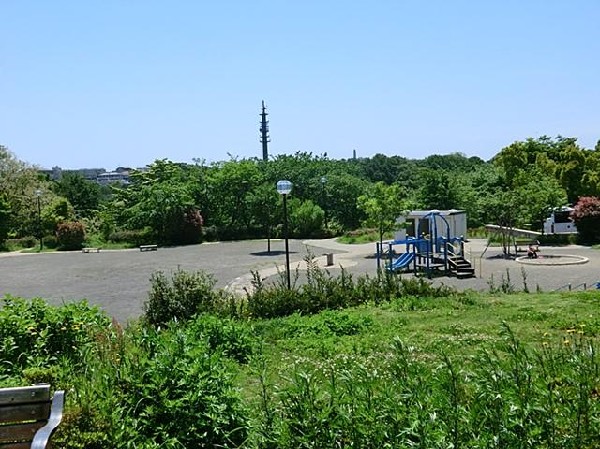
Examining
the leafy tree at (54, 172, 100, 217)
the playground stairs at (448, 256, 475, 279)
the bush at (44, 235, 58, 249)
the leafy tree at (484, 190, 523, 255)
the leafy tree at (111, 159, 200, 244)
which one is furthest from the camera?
the leafy tree at (54, 172, 100, 217)

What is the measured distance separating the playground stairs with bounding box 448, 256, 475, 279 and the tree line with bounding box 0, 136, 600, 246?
400 inches

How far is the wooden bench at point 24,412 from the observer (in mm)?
2980

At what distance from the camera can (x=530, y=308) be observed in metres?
9.85

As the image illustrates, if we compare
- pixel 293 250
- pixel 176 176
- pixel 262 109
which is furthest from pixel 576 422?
pixel 262 109

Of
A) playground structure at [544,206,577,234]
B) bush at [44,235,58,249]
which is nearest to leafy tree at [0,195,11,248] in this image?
bush at [44,235,58,249]

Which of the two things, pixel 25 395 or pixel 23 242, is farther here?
pixel 23 242

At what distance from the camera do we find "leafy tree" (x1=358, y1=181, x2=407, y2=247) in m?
22.9

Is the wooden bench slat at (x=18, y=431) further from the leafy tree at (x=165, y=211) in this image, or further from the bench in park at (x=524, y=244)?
the leafy tree at (x=165, y=211)

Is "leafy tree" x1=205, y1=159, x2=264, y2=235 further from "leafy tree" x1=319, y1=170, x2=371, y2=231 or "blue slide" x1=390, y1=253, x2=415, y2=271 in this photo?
"blue slide" x1=390, y1=253, x2=415, y2=271

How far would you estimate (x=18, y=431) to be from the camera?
3025 millimetres

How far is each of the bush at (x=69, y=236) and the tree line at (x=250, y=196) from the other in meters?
0.07

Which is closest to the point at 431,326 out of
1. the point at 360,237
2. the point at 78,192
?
the point at 360,237

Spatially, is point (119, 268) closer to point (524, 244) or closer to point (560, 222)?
point (524, 244)

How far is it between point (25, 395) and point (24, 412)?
0.09 meters
